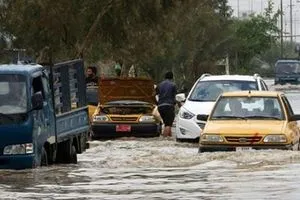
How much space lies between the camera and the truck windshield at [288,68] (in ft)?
256

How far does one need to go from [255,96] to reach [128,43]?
14.6 meters

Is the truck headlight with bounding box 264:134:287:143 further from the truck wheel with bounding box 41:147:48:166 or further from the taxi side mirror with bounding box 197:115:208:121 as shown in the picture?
the truck wheel with bounding box 41:147:48:166

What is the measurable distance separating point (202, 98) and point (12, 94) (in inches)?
364

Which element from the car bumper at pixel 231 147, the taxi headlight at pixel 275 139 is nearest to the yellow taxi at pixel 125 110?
the car bumper at pixel 231 147

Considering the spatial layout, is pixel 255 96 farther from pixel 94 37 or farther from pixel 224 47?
pixel 224 47

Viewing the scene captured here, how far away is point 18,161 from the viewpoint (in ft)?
51.5

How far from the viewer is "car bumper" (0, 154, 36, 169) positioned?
51.4 ft

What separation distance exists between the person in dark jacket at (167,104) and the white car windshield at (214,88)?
1.84 meters

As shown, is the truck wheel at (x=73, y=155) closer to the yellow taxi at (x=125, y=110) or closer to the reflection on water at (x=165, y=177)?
the reflection on water at (x=165, y=177)

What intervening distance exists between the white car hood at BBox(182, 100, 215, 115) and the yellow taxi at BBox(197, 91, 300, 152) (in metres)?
3.97

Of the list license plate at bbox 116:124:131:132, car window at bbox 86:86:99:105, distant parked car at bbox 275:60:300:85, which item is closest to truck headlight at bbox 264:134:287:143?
license plate at bbox 116:124:131:132

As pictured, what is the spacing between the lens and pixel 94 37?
1257 inches

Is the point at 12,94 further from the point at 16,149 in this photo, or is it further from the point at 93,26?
the point at 93,26

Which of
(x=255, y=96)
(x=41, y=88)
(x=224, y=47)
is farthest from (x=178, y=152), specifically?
(x=224, y=47)
